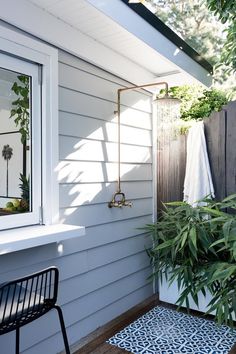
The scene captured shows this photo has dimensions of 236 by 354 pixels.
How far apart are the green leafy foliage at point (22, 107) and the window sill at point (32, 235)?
562mm

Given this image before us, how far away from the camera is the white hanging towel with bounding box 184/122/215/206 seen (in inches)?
116

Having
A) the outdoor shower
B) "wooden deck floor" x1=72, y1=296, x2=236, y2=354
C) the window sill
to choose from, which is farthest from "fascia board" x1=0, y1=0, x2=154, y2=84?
"wooden deck floor" x1=72, y1=296, x2=236, y2=354

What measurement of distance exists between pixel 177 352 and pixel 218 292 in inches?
20.1

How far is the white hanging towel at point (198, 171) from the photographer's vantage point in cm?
295

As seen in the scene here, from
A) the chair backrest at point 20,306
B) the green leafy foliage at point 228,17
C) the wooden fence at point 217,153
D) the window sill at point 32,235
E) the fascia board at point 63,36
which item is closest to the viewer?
the chair backrest at point 20,306

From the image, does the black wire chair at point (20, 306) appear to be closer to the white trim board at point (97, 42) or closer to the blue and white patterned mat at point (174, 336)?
the blue and white patterned mat at point (174, 336)

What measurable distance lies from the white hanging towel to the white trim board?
1.91ft

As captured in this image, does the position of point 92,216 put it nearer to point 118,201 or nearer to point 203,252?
point 118,201

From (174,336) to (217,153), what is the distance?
1578 millimetres

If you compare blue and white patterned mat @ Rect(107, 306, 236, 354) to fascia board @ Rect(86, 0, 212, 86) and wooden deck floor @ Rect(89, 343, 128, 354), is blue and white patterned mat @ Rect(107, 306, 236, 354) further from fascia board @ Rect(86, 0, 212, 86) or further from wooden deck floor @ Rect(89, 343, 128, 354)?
fascia board @ Rect(86, 0, 212, 86)

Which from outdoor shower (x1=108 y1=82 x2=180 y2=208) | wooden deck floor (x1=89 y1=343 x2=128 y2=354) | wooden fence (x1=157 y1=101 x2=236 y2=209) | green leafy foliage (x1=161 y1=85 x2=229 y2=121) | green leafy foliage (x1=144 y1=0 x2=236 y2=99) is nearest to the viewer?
wooden deck floor (x1=89 y1=343 x2=128 y2=354)

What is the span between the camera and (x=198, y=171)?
295 cm

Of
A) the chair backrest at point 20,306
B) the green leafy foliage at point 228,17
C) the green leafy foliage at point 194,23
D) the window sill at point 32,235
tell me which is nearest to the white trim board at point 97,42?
the green leafy foliage at point 228,17

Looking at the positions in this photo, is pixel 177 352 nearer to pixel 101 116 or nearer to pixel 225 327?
pixel 225 327
